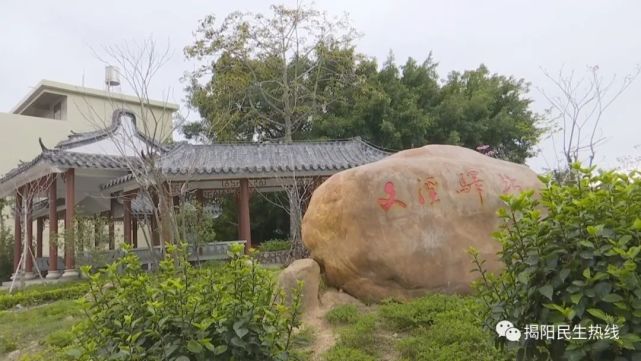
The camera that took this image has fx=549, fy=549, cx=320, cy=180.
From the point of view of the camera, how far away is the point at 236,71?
19688 millimetres

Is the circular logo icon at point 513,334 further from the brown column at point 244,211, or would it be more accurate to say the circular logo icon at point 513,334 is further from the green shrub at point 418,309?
the brown column at point 244,211

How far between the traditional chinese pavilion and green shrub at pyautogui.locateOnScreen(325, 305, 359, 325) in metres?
6.86

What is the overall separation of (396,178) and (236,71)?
14779 mm

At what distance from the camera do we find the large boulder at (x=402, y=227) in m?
5.75

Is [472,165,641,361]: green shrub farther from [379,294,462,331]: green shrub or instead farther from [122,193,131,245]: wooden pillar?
[122,193,131,245]: wooden pillar

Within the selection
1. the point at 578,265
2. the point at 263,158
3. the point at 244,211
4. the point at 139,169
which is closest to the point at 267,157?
the point at 263,158

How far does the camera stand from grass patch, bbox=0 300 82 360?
6275 millimetres

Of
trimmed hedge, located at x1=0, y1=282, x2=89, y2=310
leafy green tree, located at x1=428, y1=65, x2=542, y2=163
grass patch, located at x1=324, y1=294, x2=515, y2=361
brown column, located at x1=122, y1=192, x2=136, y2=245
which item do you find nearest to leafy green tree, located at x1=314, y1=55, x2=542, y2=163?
leafy green tree, located at x1=428, y1=65, x2=542, y2=163

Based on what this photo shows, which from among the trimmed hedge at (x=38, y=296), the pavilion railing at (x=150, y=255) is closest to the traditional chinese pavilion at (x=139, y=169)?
the pavilion railing at (x=150, y=255)

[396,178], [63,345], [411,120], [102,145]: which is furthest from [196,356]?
[411,120]

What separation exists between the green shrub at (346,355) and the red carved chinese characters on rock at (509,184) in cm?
281

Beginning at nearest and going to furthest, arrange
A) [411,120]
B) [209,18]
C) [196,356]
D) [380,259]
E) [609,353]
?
[609,353]
[196,356]
[380,259]
[411,120]
[209,18]

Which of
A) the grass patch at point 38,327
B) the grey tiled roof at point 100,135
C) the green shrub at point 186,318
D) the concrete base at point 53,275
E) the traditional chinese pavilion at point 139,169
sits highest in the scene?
the grey tiled roof at point 100,135

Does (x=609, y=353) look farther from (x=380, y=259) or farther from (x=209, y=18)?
(x=209, y=18)
